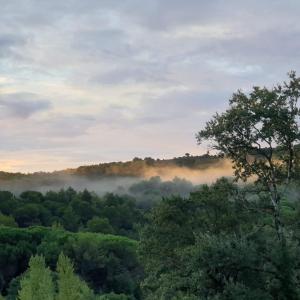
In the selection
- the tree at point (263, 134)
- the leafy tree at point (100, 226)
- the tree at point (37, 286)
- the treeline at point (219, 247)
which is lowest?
the leafy tree at point (100, 226)

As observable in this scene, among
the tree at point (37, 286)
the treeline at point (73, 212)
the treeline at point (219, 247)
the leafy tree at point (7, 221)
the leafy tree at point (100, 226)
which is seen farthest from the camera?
the treeline at point (73, 212)

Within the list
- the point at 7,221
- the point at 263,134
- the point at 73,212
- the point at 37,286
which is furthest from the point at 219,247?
the point at 73,212

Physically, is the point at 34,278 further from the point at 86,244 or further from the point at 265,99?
the point at 86,244

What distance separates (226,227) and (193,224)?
8.00 ft

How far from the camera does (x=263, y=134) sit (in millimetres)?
29078

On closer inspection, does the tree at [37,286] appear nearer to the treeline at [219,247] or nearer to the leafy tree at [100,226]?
the treeline at [219,247]

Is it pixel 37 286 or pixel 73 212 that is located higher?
pixel 73 212

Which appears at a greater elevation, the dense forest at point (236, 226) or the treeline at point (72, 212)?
the dense forest at point (236, 226)

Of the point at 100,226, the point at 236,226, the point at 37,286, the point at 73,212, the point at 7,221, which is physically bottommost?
the point at 100,226

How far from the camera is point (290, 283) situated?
74.3 ft

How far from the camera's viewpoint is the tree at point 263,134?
94.9 ft

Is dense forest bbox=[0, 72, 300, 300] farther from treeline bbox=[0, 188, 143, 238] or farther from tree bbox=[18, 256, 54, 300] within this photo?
treeline bbox=[0, 188, 143, 238]

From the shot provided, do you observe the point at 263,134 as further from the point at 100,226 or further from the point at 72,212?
the point at 72,212

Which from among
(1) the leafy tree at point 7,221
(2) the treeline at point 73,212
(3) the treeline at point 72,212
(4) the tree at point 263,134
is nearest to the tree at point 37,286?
(4) the tree at point 263,134
